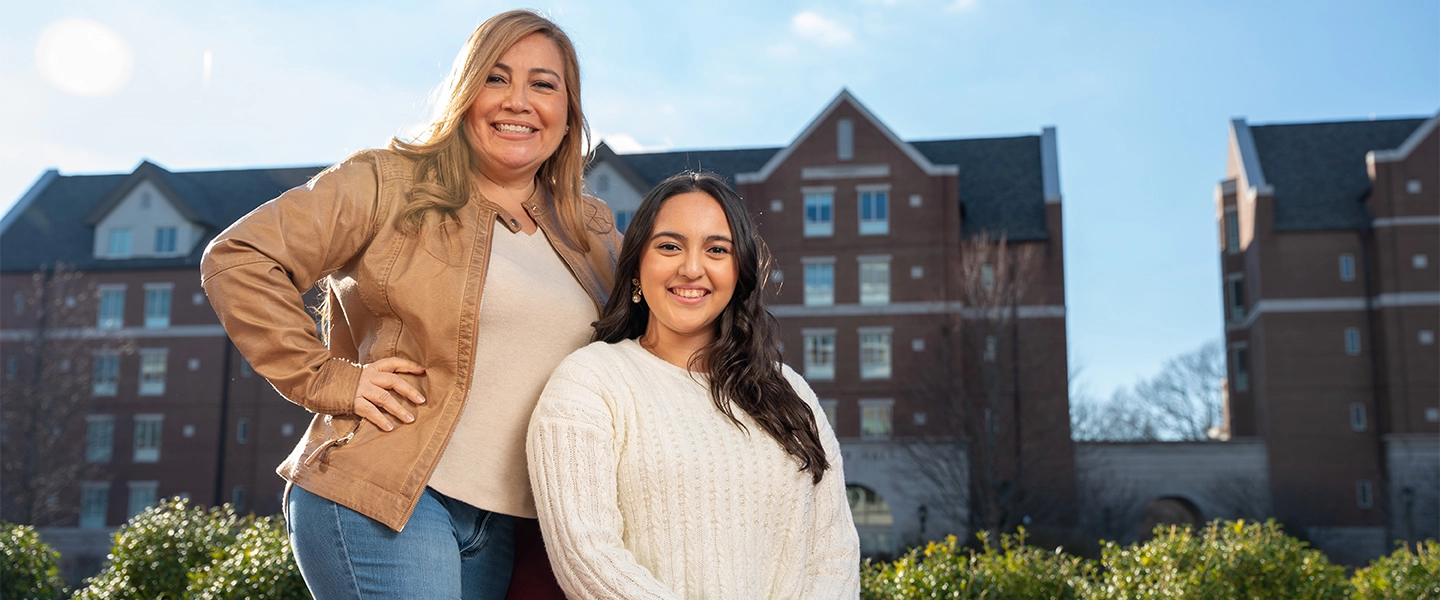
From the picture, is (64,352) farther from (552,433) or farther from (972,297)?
(552,433)

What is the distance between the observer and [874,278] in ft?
109

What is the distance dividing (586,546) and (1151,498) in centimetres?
3337

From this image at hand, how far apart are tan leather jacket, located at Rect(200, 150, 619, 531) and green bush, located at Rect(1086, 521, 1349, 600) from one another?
5.80 m

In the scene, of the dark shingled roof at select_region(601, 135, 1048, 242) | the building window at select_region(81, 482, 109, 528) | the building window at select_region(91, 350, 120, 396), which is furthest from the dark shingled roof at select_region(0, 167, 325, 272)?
the dark shingled roof at select_region(601, 135, 1048, 242)

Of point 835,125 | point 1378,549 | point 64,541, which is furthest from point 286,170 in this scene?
point 1378,549

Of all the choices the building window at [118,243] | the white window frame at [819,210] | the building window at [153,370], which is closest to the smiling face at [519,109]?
the white window frame at [819,210]

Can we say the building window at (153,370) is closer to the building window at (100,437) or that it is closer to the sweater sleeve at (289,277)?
the building window at (100,437)

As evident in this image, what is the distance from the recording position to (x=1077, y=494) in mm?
31000

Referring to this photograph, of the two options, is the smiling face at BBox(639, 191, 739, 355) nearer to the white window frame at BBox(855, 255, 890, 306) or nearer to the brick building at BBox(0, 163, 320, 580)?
the white window frame at BBox(855, 255, 890, 306)

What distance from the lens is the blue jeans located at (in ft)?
8.63

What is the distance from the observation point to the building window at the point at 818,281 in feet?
109

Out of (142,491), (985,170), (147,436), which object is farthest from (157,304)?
(985,170)

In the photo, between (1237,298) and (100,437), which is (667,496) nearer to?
(1237,298)

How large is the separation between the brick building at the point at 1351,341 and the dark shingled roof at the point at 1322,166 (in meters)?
0.06
